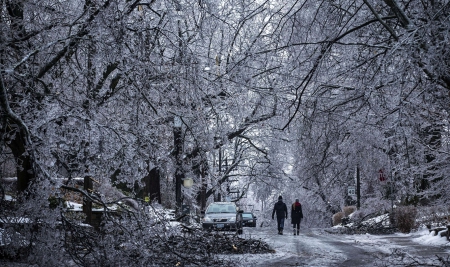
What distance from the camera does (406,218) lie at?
84.7 ft

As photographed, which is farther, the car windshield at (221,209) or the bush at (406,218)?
the car windshield at (221,209)

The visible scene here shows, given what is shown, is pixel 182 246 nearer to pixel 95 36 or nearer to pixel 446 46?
pixel 95 36

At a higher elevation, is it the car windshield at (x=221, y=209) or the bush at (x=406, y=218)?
the car windshield at (x=221, y=209)

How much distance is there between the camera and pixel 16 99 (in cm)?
882

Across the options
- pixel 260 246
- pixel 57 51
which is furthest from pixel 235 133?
pixel 57 51

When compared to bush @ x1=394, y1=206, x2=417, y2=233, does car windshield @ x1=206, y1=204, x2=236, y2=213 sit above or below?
above

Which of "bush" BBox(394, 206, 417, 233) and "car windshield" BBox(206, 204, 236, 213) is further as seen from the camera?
"car windshield" BBox(206, 204, 236, 213)

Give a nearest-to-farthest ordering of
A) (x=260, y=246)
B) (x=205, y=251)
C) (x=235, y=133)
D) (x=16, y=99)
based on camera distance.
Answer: (x=16, y=99) → (x=205, y=251) → (x=260, y=246) → (x=235, y=133)

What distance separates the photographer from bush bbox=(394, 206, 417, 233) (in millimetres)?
25672

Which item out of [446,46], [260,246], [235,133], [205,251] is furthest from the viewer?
[235,133]

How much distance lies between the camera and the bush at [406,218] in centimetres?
2567

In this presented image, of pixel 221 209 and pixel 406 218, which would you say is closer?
Result: pixel 406 218

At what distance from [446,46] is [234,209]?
20720mm

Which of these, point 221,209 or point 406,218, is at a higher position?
point 221,209
